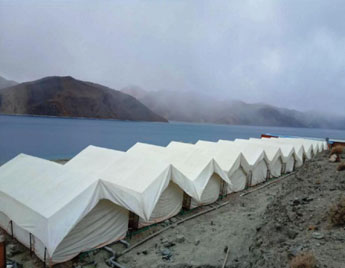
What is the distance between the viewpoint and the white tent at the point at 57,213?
7.39 meters

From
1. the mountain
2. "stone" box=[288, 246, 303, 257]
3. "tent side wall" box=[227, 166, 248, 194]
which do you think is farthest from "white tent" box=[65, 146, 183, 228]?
the mountain

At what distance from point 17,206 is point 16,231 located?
1.10m

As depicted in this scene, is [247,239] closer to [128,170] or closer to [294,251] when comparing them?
[294,251]

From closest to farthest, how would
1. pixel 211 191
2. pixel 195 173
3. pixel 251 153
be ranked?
pixel 195 173 < pixel 211 191 < pixel 251 153

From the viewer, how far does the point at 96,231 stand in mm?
8594

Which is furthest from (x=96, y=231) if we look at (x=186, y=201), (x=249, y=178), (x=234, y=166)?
(x=249, y=178)

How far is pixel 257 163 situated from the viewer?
19.7m

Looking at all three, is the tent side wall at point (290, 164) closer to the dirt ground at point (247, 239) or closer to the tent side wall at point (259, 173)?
the tent side wall at point (259, 173)

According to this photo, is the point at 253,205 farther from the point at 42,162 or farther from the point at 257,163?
the point at 42,162

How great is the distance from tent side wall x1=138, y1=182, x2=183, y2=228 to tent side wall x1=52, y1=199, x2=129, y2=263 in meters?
1.68

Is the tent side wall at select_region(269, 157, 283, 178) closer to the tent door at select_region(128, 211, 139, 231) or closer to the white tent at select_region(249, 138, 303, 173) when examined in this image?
the white tent at select_region(249, 138, 303, 173)

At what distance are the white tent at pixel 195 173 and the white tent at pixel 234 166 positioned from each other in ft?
4.81

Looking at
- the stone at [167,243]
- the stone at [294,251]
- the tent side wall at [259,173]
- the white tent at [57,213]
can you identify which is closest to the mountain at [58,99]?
the tent side wall at [259,173]

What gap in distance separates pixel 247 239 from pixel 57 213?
689 centimetres
